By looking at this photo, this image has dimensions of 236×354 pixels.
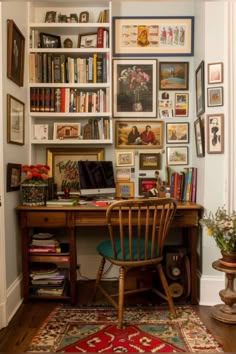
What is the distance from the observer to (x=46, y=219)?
242 centimetres

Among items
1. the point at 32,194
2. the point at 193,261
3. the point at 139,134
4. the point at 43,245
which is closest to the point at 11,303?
the point at 43,245

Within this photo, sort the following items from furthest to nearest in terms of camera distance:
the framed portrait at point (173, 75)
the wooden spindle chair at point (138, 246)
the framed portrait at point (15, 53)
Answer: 1. the framed portrait at point (173, 75)
2. the framed portrait at point (15, 53)
3. the wooden spindle chair at point (138, 246)

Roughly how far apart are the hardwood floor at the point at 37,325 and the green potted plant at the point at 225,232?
442 mm

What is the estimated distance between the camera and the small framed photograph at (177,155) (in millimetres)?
2943

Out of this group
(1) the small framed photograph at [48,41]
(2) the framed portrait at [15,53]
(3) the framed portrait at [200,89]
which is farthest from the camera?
(1) the small framed photograph at [48,41]

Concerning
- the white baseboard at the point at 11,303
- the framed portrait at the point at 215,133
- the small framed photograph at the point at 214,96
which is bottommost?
the white baseboard at the point at 11,303

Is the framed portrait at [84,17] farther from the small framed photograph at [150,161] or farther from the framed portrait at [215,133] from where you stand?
the framed portrait at [215,133]

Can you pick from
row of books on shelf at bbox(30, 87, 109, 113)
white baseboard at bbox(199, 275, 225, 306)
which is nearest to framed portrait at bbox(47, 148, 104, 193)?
row of books on shelf at bbox(30, 87, 109, 113)

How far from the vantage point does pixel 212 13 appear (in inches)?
94.3

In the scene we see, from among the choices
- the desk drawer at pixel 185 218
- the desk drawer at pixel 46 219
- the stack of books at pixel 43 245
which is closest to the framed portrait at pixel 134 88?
the desk drawer at pixel 185 218

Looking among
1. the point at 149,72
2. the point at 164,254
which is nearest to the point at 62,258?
the point at 164,254

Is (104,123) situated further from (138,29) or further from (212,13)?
(212,13)

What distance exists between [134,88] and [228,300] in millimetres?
1944

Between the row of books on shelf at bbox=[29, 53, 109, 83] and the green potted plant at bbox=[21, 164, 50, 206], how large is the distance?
847mm
